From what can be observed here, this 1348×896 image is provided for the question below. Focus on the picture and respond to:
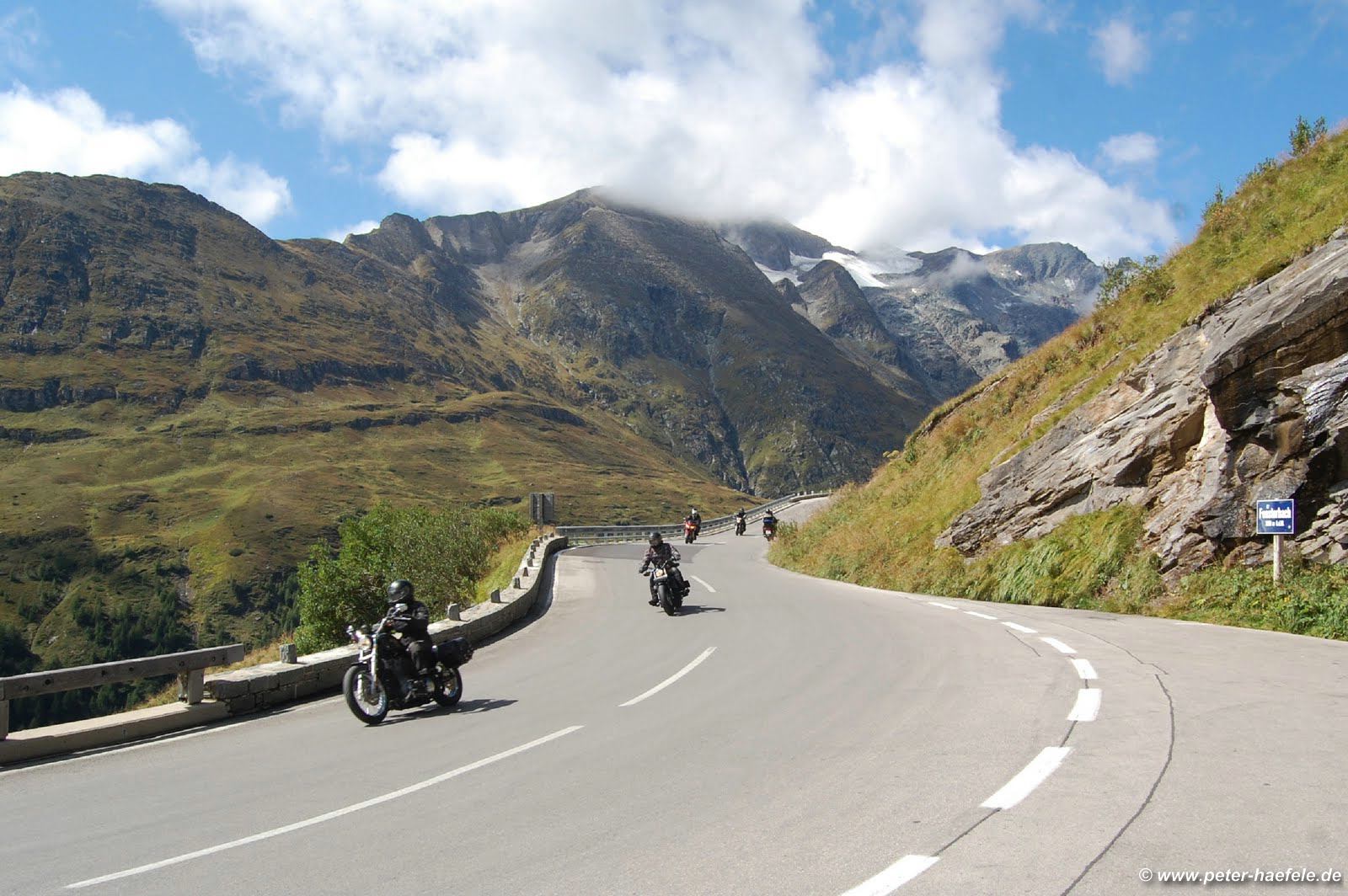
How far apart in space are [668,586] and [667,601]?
0.31 m

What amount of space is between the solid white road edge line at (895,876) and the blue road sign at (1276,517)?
10.8 meters

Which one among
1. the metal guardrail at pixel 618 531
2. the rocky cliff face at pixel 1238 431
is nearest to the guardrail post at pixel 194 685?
the rocky cliff face at pixel 1238 431

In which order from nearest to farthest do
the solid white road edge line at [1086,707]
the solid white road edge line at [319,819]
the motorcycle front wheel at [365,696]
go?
1. the solid white road edge line at [319,819]
2. the solid white road edge line at [1086,707]
3. the motorcycle front wheel at [365,696]

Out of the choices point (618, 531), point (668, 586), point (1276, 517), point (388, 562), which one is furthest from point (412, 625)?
point (618, 531)

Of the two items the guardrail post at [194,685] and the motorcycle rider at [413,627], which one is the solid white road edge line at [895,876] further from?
the guardrail post at [194,685]

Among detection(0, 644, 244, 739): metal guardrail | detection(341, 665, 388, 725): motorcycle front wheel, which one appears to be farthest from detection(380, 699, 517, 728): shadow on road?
detection(0, 644, 244, 739): metal guardrail

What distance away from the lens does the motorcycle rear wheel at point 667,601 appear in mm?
18281

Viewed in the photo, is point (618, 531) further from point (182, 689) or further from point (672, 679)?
point (182, 689)

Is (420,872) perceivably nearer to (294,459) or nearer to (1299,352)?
(1299,352)

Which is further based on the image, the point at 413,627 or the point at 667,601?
the point at 667,601

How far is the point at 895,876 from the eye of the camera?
167 inches

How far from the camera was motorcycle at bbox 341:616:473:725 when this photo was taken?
9.55 m

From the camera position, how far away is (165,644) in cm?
A: 11462

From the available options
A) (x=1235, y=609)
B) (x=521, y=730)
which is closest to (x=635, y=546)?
(x=1235, y=609)
